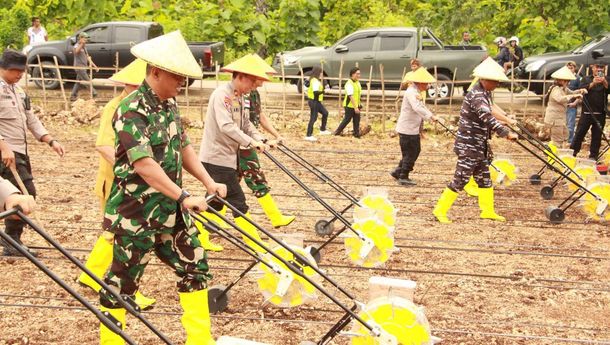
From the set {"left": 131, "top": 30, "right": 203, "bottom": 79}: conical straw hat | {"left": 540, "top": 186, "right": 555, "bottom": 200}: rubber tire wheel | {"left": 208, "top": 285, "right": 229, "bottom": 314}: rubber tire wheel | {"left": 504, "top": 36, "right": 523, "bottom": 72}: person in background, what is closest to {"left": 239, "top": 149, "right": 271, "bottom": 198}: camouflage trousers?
{"left": 208, "top": 285, "right": 229, "bottom": 314}: rubber tire wheel

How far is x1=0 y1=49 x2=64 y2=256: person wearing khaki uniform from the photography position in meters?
5.74

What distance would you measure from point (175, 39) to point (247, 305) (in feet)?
7.36

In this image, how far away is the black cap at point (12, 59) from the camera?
5719 mm

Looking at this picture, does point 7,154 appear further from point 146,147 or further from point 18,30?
point 18,30

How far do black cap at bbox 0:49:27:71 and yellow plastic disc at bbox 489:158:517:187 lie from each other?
6.02m

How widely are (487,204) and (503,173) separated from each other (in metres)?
1.55

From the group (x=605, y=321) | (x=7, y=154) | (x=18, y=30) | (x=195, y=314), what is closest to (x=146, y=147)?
(x=195, y=314)

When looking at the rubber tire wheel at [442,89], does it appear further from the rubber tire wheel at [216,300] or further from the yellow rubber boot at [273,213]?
the rubber tire wheel at [216,300]

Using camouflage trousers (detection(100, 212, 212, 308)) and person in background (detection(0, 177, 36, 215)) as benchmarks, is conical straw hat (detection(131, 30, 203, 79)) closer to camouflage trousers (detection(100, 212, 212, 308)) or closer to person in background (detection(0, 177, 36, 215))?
camouflage trousers (detection(100, 212, 212, 308))

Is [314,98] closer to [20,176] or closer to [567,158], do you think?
[567,158]

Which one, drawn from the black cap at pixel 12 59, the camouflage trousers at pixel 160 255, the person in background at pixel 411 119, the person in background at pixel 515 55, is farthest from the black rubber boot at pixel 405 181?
the person in background at pixel 515 55

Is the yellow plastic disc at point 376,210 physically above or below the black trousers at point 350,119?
above

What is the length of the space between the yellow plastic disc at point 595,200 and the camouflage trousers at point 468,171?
1.22 m

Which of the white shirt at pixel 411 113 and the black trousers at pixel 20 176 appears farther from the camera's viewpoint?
the white shirt at pixel 411 113
